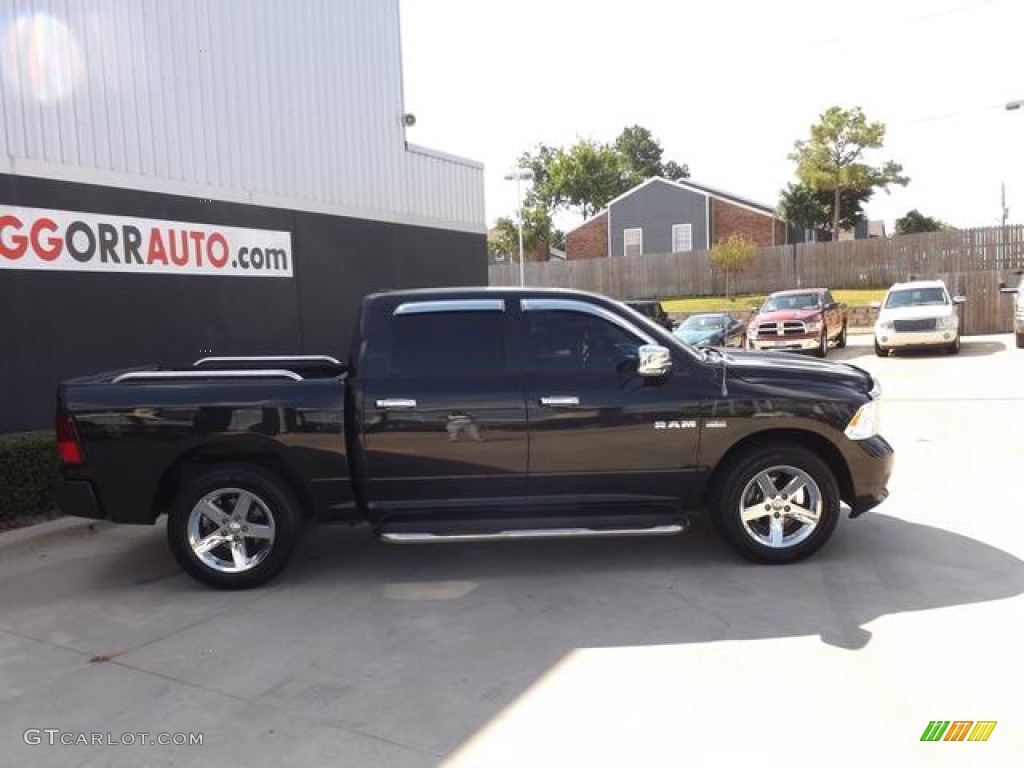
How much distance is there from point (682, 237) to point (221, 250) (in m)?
36.9

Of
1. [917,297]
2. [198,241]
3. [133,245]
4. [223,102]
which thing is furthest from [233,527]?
[917,297]

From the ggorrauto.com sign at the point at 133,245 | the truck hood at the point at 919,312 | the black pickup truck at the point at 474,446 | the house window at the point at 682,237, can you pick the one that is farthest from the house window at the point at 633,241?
the black pickup truck at the point at 474,446

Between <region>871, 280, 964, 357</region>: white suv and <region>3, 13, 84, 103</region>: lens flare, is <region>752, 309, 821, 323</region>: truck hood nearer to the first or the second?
<region>871, 280, 964, 357</region>: white suv

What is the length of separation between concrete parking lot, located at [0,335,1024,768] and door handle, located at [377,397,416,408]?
1.18 m

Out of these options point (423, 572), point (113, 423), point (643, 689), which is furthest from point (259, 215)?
point (643, 689)

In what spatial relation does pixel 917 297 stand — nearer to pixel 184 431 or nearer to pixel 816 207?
pixel 184 431

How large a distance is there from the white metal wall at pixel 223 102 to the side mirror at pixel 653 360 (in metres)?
6.34

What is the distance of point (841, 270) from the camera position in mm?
34312

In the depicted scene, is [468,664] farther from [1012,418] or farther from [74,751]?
[1012,418]

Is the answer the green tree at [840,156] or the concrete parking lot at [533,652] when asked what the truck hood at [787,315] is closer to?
the concrete parking lot at [533,652]

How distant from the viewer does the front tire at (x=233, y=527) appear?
206 inches

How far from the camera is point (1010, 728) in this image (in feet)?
10.9

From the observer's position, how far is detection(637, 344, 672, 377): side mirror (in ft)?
16.8

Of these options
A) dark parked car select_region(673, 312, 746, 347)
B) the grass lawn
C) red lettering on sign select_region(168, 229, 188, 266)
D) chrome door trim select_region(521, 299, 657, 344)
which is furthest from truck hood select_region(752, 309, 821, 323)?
chrome door trim select_region(521, 299, 657, 344)
